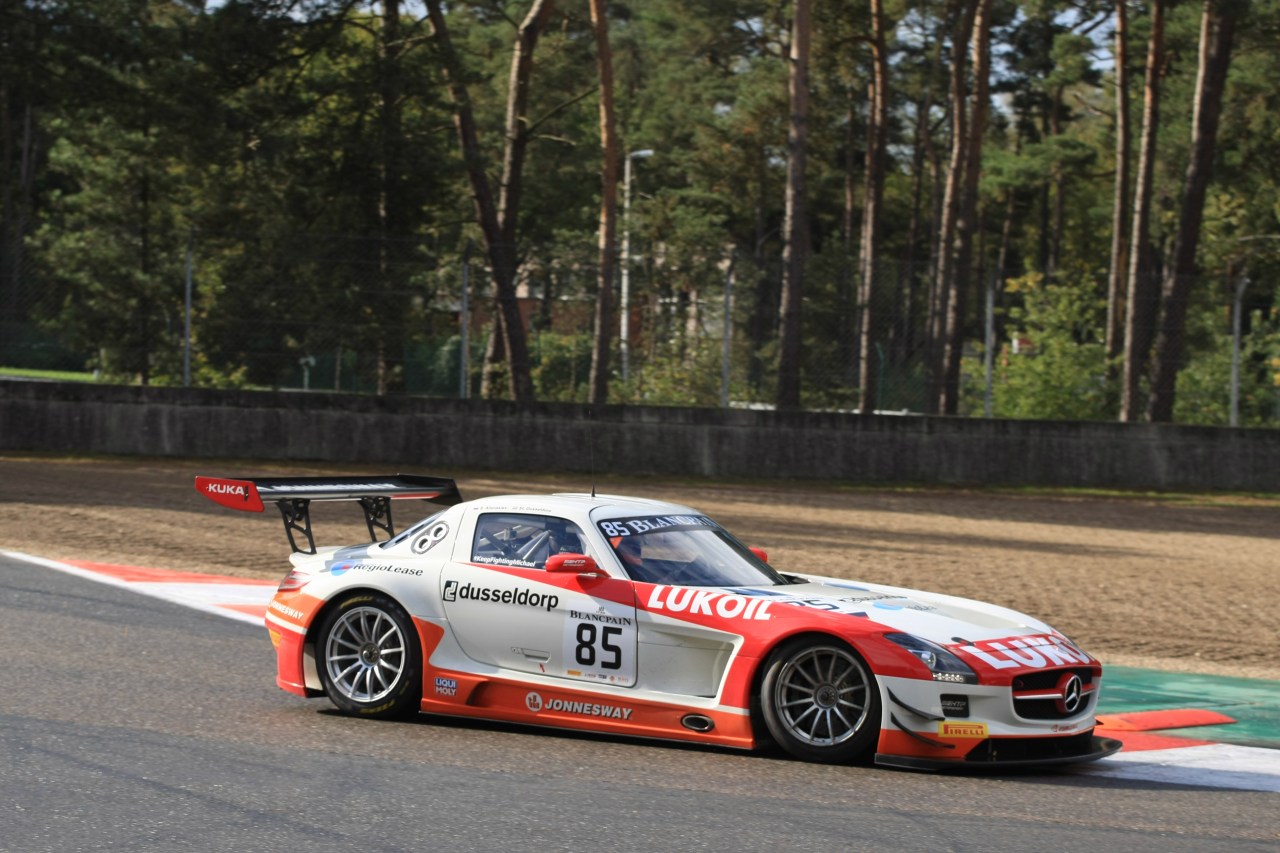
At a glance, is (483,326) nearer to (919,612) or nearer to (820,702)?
(919,612)

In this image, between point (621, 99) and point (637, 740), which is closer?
point (637, 740)

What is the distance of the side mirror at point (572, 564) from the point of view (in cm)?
732

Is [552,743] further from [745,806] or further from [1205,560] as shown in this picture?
[1205,560]

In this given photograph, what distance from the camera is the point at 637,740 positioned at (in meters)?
7.50

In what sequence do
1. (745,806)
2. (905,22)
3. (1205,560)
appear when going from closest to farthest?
(745,806)
(1205,560)
(905,22)

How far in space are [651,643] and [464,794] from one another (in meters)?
1.35

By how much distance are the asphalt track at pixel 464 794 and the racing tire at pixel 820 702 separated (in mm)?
104

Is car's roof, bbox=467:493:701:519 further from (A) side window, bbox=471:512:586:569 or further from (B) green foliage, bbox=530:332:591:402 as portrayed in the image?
(B) green foliage, bbox=530:332:591:402

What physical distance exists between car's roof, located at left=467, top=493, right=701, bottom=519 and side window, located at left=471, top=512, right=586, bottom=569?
0.14ft

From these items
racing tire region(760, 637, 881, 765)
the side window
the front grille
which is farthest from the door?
the front grille

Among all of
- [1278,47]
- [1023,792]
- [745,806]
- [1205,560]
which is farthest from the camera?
[1278,47]

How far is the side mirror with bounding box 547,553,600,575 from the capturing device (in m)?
7.32

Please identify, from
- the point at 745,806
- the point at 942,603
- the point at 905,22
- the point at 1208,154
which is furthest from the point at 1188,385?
the point at 905,22

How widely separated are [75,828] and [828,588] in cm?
364
